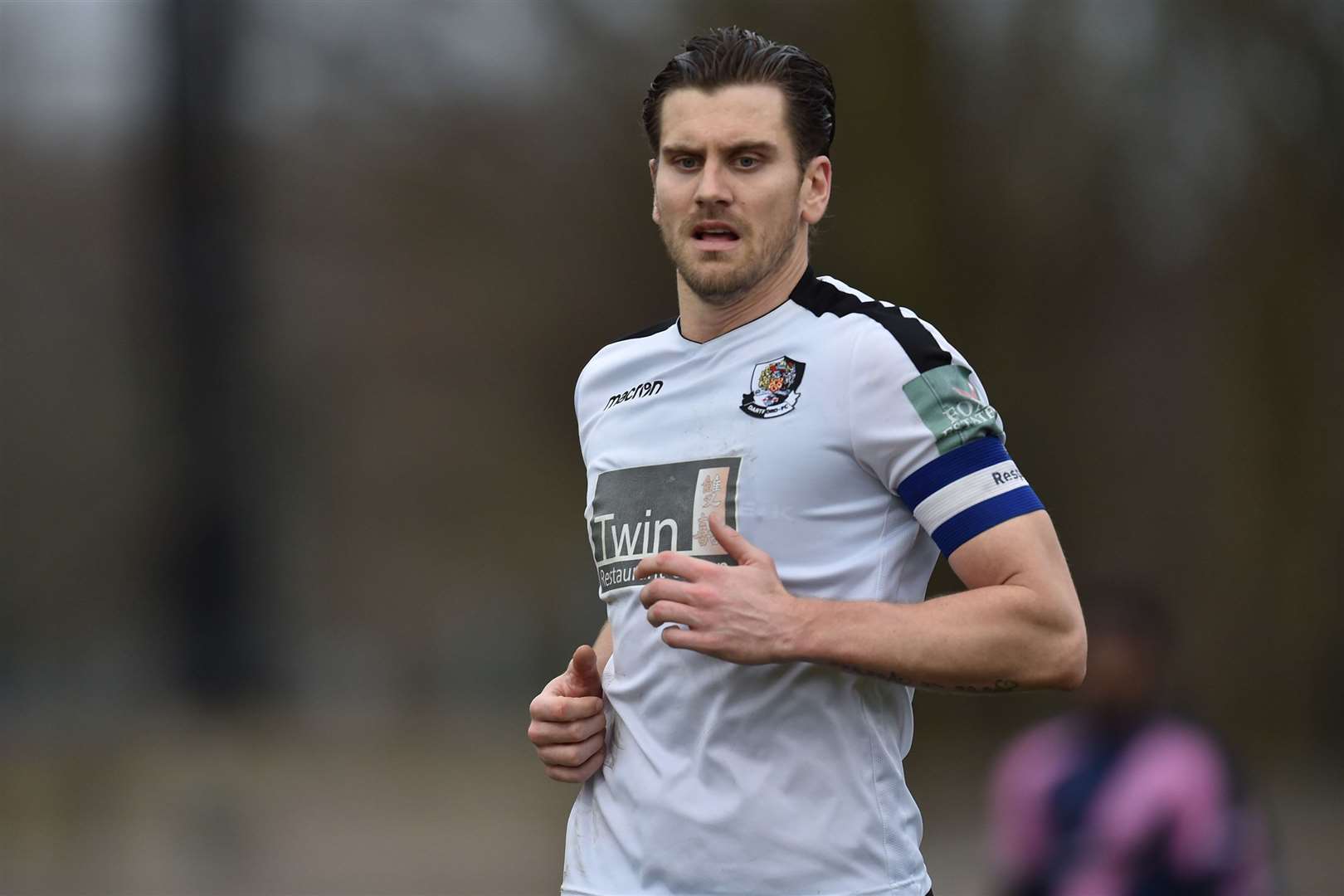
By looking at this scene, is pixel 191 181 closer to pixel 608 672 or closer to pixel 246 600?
pixel 246 600

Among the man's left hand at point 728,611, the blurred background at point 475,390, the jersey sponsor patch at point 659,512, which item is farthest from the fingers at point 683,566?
the blurred background at point 475,390

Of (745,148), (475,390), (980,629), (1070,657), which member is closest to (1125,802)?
(1070,657)

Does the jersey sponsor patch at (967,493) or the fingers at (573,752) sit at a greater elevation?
the jersey sponsor patch at (967,493)

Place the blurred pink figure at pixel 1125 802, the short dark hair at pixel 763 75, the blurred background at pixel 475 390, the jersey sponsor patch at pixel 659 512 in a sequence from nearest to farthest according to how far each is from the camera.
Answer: the jersey sponsor patch at pixel 659 512
the short dark hair at pixel 763 75
the blurred pink figure at pixel 1125 802
the blurred background at pixel 475 390

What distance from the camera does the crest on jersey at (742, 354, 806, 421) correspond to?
7.00 feet

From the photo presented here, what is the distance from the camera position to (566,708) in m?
2.25

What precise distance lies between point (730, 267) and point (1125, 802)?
7.58ft

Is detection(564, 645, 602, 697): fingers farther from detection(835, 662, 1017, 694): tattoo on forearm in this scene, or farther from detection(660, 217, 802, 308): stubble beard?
detection(660, 217, 802, 308): stubble beard

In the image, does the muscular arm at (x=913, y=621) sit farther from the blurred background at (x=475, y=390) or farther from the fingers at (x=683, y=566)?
the blurred background at (x=475, y=390)

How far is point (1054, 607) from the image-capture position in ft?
6.27

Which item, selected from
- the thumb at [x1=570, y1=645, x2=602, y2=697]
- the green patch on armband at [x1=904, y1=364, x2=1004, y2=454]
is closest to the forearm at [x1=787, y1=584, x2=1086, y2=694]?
the green patch on armband at [x1=904, y1=364, x2=1004, y2=454]

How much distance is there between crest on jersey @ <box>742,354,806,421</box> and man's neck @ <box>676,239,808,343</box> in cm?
13

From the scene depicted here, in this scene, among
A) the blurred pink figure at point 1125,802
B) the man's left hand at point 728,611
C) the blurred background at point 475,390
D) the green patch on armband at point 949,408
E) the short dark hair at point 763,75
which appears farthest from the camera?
the blurred background at point 475,390

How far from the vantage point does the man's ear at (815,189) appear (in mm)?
2258
